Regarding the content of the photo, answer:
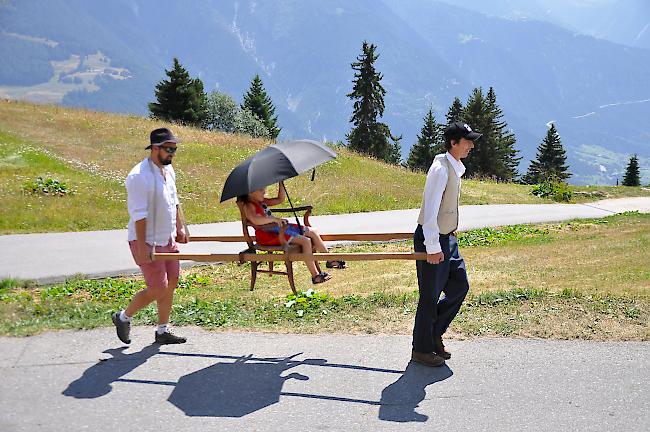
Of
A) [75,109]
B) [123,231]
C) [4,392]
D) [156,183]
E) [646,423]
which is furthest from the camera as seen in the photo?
[75,109]

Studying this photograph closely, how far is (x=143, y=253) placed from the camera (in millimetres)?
6242

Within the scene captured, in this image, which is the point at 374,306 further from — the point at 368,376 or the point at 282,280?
the point at 282,280

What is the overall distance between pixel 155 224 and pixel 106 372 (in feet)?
4.77

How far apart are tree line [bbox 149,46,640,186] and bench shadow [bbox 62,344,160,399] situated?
150ft

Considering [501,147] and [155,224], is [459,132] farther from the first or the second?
[501,147]

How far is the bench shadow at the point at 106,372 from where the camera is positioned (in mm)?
5492

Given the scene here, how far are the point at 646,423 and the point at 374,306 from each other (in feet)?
11.0

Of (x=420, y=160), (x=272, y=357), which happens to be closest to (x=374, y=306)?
(x=272, y=357)

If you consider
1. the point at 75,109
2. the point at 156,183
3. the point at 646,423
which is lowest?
the point at 646,423

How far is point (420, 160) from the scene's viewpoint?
79812mm

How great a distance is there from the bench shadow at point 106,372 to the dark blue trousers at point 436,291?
104 inches

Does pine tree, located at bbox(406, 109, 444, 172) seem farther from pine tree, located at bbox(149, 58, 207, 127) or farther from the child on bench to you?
the child on bench

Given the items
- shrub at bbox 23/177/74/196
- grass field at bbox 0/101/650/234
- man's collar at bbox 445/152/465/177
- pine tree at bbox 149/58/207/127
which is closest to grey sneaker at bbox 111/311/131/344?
man's collar at bbox 445/152/465/177

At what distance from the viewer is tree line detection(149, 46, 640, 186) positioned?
60562 millimetres
